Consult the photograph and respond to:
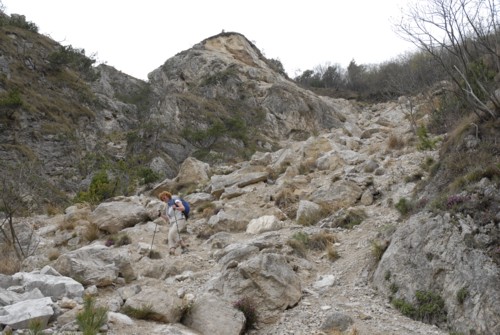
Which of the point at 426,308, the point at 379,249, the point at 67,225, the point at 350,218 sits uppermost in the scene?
the point at 350,218


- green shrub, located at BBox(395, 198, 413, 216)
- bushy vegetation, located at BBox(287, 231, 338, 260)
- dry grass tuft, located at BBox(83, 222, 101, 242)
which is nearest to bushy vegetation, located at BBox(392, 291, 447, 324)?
bushy vegetation, located at BBox(287, 231, 338, 260)

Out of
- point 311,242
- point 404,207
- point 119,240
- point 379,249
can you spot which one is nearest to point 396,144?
point 404,207

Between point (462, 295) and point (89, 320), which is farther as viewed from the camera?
point (462, 295)

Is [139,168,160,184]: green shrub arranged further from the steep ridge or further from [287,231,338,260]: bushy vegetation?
[287,231,338,260]: bushy vegetation

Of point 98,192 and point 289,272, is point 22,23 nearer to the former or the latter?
point 98,192

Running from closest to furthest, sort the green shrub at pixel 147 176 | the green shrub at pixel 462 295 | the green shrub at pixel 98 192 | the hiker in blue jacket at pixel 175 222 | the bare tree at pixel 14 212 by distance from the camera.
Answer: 1. the green shrub at pixel 462 295
2. the hiker in blue jacket at pixel 175 222
3. the bare tree at pixel 14 212
4. the green shrub at pixel 98 192
5. the green shrub at pixel 147 176

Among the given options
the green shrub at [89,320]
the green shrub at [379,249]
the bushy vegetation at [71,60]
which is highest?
the bushy vegetation at [71,60]

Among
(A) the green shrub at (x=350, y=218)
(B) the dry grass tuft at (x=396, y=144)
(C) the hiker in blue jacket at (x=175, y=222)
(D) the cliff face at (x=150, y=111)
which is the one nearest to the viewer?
(A) the green shrub at (x=350, y=218)

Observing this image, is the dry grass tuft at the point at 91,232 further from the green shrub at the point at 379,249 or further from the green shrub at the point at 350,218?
the green shrub at the point at 379,249

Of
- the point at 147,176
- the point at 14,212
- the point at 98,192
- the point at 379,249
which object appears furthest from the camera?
the point at 147,176

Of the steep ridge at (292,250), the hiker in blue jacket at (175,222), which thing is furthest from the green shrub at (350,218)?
the hiker in blue jacket at (175,222)

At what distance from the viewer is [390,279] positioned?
6.19m

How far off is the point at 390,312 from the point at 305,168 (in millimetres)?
9369

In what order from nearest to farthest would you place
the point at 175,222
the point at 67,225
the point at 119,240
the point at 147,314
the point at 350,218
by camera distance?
the point at 147,314 < the point at 350,218 < the point at 175,222 < the point at 119,240 < the point at 67,225
